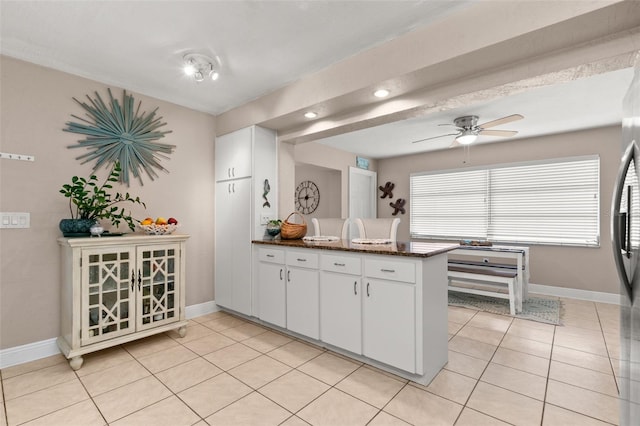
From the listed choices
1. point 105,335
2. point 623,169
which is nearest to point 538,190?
point 623,169

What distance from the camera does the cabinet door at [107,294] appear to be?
2.48m

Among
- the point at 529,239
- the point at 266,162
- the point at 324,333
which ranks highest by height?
the point at 266,162

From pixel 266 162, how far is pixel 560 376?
326cm

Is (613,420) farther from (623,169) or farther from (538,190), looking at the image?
(538,190)

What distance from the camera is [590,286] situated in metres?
4.36

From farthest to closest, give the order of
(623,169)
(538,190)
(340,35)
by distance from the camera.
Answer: (538,190) → (340,35) → (623,169)

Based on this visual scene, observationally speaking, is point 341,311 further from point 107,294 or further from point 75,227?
point 75,227

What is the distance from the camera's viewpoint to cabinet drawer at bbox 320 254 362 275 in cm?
248

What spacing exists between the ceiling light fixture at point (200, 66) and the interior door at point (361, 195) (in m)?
3.59

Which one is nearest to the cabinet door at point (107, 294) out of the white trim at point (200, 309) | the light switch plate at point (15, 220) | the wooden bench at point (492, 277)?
the light switch plate at point (15, 220)

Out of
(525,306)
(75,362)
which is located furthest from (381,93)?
(525,306)

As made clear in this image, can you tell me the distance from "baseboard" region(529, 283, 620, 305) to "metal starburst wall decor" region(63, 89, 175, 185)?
18.2ft

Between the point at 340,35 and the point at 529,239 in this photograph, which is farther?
the point at 529,239

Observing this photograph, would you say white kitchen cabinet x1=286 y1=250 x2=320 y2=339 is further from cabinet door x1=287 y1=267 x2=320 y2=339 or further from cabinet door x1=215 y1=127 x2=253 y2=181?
cabinet door x1=215 y1=127 x2=253 y2=181
